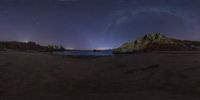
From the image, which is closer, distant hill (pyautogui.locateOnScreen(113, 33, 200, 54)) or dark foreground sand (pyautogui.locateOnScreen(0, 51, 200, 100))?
dark foreground sand (pyautogui.locateOnScreen(0, 51, 200, 100))

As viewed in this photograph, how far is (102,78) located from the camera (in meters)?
8.82

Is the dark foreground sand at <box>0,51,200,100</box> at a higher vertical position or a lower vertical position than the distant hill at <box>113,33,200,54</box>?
lower

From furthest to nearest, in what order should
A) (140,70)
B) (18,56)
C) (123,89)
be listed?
(18,56)
(140,70)
(123,89)

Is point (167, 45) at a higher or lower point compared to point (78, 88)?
higher

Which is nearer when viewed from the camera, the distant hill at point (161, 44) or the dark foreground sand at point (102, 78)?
the dark foreground sand at point (102, 78)

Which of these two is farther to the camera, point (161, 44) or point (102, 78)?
point (161, 44)

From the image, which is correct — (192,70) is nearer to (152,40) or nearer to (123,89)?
(123,89)

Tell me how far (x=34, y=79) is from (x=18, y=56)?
2.58 m

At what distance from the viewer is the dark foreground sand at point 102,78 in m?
6.85

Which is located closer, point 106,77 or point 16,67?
point 106,77

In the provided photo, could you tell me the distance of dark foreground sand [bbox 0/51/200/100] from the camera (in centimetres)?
685

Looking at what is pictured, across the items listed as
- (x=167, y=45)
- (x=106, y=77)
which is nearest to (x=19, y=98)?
(x=106, y=77)

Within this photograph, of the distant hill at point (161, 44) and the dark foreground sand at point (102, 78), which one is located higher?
the distant hill at point (161, 44)

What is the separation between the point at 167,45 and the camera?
1619 centimetres
